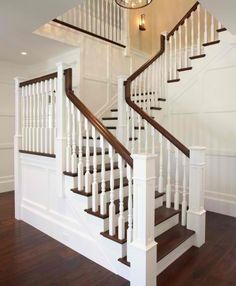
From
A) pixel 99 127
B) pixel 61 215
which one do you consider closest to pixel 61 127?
pixel 99 127

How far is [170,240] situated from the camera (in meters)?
2.63

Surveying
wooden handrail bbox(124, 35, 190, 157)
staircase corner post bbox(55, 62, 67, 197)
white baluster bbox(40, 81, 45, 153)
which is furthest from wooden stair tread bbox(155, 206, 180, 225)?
white baluster bbox(40, 81, 45, 153)

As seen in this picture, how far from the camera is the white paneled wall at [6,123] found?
5055mm

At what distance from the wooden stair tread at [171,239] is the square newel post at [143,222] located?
0.99 ft

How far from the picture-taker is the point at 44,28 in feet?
12.3

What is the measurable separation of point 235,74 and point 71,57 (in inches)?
107

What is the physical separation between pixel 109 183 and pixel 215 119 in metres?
2.06

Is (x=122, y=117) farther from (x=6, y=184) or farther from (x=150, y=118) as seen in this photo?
(x=6, y=184)

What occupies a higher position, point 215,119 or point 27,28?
point 27,28

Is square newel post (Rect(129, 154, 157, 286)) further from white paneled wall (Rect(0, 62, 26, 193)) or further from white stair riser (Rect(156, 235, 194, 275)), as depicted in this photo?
white paneled wall (Rect(0, 62, 26, 193))

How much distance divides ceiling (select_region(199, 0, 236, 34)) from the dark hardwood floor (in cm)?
252

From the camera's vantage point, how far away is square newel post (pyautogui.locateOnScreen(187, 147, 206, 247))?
2.79 m

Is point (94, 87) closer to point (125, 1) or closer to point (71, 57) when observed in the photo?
point (71, 57)

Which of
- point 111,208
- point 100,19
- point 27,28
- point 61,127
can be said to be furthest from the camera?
point 100,19
